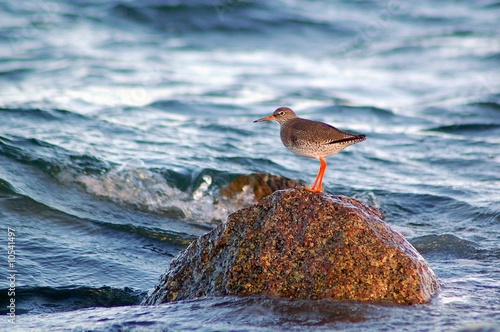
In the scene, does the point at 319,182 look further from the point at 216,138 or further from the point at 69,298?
the point at 216,138

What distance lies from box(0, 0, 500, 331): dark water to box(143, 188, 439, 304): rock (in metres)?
0.15

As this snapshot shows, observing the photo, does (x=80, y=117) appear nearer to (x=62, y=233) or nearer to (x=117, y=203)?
(x=117, y=203)

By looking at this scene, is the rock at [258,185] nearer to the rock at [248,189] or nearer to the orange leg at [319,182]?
the rock at [248,189]

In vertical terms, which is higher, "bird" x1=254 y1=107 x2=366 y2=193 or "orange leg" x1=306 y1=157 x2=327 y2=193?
"bird" x1=254 y1=107 x2=366 y2=193

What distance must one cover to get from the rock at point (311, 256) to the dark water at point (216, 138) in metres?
0.15

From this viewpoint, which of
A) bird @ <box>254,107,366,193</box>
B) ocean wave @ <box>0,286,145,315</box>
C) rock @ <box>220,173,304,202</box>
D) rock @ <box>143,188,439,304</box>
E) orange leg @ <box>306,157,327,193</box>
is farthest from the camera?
rock @ <box>220,173,304,202</box>

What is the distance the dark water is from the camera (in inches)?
234

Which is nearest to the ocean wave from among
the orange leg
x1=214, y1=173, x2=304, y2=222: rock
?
the orange leg

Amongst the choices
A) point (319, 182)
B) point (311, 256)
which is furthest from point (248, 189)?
point (311, 256)

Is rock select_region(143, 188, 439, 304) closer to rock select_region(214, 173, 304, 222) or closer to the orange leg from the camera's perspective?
the orange leg

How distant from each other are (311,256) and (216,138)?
7.61m

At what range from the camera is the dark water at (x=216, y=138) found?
5949mm

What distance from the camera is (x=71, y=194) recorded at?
9164mm

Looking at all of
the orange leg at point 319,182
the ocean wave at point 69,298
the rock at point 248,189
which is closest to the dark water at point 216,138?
the ocean wave at point 69,298
